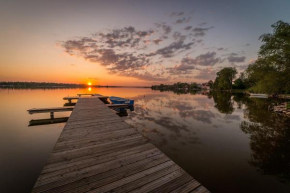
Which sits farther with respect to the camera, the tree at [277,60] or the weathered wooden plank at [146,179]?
the tree at [277,60]

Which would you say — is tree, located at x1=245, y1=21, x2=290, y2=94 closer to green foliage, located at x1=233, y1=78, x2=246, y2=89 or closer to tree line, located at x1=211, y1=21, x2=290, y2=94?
tree line, located at x1=211, y1=21, x2=290, y2=94

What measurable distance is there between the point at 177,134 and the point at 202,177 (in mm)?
4436

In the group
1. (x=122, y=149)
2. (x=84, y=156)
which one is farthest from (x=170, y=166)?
(x=84, y=156)

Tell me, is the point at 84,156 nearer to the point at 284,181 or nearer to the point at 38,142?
the point at 38,142

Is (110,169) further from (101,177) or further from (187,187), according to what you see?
(187,187)

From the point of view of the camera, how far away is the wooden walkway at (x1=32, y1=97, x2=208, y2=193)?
2.82 m

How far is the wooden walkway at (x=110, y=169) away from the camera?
2818 millimetres

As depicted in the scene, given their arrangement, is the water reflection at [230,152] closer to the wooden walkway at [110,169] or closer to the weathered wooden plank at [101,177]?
the wooden walkway at [110,169]

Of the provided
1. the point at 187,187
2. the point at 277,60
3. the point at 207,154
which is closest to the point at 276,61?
the point at 277,60

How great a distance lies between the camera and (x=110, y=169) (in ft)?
11.3

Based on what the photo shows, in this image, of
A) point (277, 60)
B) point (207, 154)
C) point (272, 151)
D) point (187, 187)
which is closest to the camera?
point (187, 187)

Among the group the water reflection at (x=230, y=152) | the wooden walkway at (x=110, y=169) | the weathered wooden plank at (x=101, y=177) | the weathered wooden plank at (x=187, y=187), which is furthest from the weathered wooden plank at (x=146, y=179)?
the water reflection at (x=230, y=152)

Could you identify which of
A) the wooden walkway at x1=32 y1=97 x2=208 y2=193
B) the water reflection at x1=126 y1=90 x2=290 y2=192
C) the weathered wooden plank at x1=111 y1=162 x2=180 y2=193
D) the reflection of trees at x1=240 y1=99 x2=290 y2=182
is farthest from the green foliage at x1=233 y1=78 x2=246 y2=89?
the weathered wooden plank at x1=111 y1=162 x2=180 y2=193

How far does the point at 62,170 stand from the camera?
3361 millimetres
